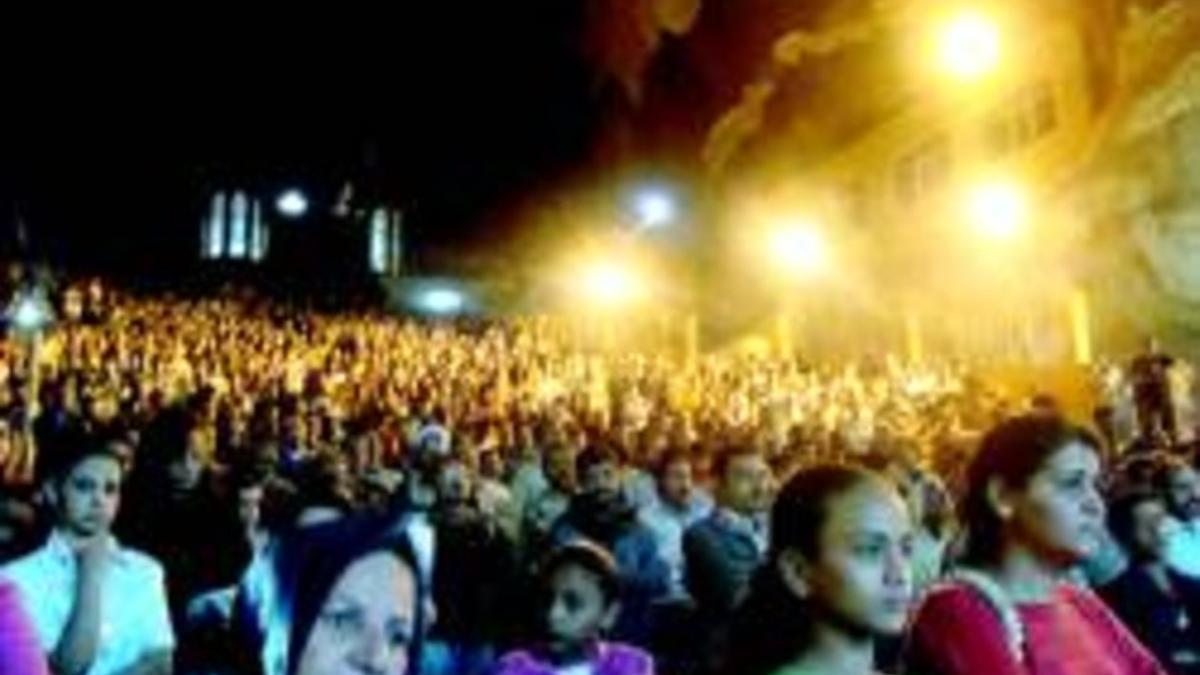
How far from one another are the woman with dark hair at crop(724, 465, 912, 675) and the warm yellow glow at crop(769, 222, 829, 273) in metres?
23.6

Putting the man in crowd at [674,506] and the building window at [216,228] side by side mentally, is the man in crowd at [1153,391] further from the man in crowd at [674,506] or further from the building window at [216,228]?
the building window at [216,228]

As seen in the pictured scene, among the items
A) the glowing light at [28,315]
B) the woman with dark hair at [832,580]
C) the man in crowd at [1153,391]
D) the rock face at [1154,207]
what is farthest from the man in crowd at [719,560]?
the rock face at [1154,207]

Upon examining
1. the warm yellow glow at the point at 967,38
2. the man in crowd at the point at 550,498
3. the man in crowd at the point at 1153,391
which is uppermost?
the warm yellow glow at the point at 967,38

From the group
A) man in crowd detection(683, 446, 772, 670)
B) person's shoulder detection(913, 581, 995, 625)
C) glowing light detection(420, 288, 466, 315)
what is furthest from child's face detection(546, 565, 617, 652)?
glowing light detection(420, 288, 466, 315)

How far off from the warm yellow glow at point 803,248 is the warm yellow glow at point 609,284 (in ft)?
15.8

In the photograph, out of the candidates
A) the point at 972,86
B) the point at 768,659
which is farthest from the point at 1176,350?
the point at 768,659

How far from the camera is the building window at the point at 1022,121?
2205cm

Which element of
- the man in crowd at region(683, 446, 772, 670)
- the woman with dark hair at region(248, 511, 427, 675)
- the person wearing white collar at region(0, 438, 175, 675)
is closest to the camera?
the woman with dark hair at region(248, 511, 427, 675)

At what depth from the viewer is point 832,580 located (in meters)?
3.36

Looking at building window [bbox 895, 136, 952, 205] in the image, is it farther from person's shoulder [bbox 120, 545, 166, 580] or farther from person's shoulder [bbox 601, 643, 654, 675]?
person's shoulder [bbox 120, 545, 166, 580]

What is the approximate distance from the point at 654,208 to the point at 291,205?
87.0ft

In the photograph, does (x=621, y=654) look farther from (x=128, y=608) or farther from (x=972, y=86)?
(x=972, y=86)

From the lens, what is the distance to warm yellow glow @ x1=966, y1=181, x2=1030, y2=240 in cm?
2083

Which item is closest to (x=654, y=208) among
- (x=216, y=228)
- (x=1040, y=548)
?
(x=216, y=228)
